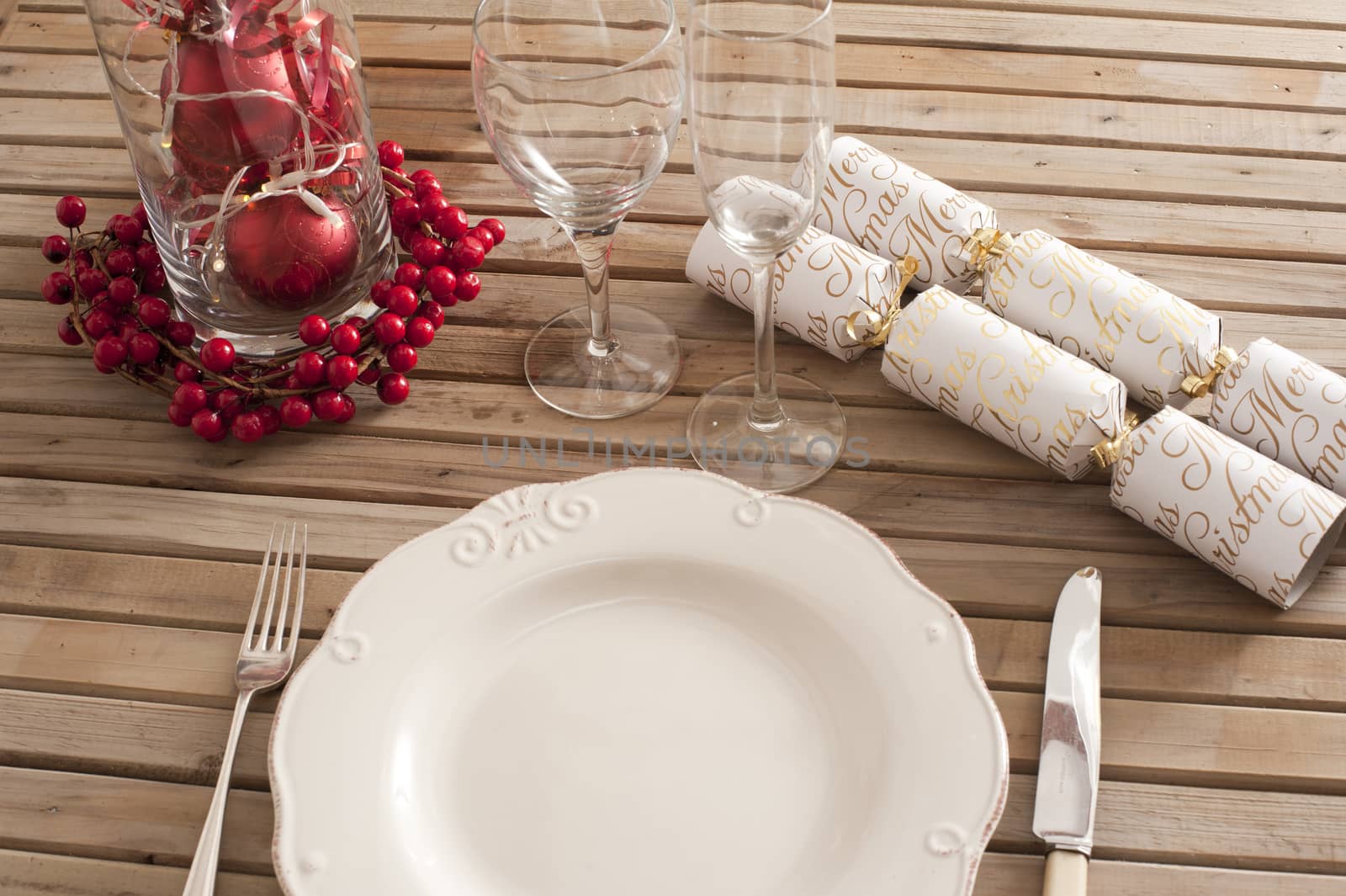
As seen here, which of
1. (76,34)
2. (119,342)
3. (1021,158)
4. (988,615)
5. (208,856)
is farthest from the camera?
(76,34)

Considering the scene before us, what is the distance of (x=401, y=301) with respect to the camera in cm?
84

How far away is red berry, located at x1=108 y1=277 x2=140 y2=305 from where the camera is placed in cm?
85

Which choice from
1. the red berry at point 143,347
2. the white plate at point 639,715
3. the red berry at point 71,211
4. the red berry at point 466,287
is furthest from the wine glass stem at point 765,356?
the red berry at point 71,211

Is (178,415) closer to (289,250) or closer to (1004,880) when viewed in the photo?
(289,250)

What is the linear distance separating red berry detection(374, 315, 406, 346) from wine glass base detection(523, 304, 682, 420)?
0.30ft

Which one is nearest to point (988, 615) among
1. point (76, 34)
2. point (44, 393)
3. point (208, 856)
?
point (208, 856)

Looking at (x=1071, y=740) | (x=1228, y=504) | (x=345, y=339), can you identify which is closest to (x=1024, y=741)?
(x=1071, y=740)

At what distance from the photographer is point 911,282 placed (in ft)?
2.85

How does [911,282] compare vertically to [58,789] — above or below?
above

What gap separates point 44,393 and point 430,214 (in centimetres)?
30

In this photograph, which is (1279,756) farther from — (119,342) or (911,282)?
(119,342)

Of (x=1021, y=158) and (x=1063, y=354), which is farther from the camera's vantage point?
(x=1021, y=158)

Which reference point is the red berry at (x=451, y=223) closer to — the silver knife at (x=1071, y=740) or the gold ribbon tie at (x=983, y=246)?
the gold ribbon tie at (x=983, y=246)

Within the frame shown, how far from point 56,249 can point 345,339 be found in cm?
27
